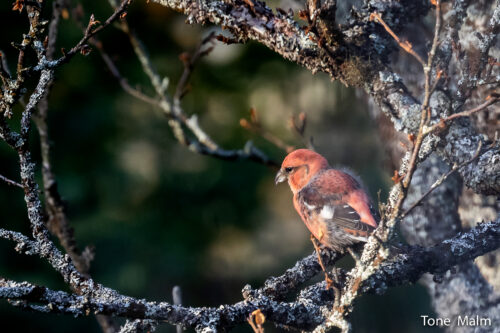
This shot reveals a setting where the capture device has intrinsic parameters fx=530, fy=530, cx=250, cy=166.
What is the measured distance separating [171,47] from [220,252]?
94.3 inches

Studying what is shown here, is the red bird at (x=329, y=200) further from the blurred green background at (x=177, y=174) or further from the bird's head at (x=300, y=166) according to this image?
the blurred green background at (x=177, y=174)

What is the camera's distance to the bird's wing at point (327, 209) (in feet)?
9.96

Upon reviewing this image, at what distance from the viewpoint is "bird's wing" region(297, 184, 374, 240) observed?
9.96 feet

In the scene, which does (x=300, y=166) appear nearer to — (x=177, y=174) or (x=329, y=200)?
(x=329, y=200)

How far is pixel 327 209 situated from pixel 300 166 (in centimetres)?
31

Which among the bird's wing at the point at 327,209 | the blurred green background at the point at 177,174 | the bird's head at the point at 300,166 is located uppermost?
the blurred green background at the point at 177,174

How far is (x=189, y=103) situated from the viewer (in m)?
5.94

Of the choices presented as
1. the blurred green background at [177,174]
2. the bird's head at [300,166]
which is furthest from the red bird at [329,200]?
the blurred green background at [177,174]

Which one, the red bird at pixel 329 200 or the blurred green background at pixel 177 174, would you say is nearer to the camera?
the red bird at pixel 329 200

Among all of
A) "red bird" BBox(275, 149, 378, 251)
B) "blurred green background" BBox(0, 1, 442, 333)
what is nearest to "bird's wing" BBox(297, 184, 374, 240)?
"red bird" BBox(275, 149, 378, 251)

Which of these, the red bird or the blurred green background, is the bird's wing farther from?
the blurred green background

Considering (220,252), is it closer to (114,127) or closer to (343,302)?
(114,127)

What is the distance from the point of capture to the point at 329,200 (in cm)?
321

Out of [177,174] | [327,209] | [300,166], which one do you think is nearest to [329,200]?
[327,209]
